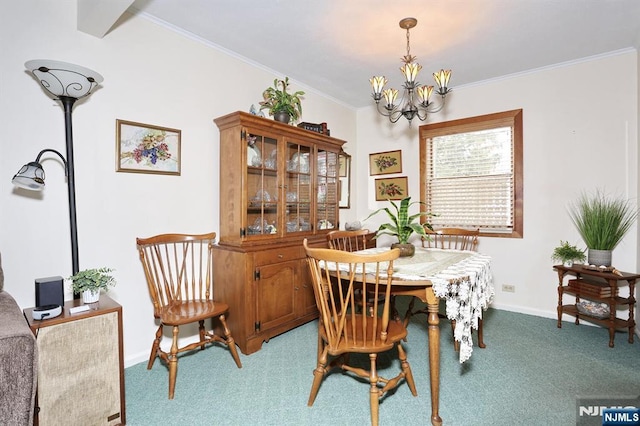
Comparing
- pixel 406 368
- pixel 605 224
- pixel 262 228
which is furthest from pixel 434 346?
pixel 605 224

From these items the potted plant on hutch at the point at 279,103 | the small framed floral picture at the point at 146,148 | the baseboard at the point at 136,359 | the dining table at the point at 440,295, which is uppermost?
the potted plant on hutch at the point at 279,103

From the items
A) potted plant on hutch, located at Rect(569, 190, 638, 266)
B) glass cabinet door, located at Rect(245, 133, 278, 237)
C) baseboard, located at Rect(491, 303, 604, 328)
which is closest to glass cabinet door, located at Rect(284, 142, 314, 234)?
glass cabinet door, located at Rect(245, 133, 278, 237)

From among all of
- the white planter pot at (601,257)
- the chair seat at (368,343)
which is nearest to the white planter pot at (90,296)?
the chair seat at (368,343)

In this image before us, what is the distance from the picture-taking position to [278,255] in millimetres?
2744

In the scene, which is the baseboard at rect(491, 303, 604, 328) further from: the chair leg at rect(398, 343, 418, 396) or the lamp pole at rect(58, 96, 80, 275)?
the lamp pole at rect(58, 96, 80, 275)

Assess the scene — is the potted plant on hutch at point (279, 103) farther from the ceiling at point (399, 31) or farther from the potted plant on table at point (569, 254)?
the potted plant on table at point (569, 254)

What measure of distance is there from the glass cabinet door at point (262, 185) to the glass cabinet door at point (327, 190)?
631 millimetres

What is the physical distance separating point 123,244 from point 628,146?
4.37 m

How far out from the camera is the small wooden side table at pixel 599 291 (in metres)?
2.61

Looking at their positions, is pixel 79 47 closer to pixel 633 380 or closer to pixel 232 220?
pixel 232 220

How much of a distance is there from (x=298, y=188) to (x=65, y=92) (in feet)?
6.20

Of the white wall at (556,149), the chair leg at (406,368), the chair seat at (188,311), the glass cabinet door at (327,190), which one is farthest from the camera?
the glass cabinet door at (327,190)

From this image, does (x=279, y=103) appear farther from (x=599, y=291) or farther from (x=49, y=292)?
(x=599, y=291)

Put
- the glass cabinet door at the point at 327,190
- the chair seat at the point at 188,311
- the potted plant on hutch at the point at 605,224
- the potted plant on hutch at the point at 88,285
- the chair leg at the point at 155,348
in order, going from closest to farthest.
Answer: the potted plant on hutch at the point at 88,285, the chair seat at the point at 188,311, the chair leg at the point at 155,348, the potted plant on hutch at the point at 605,224, the glass cabinet door at the point at 327,190
